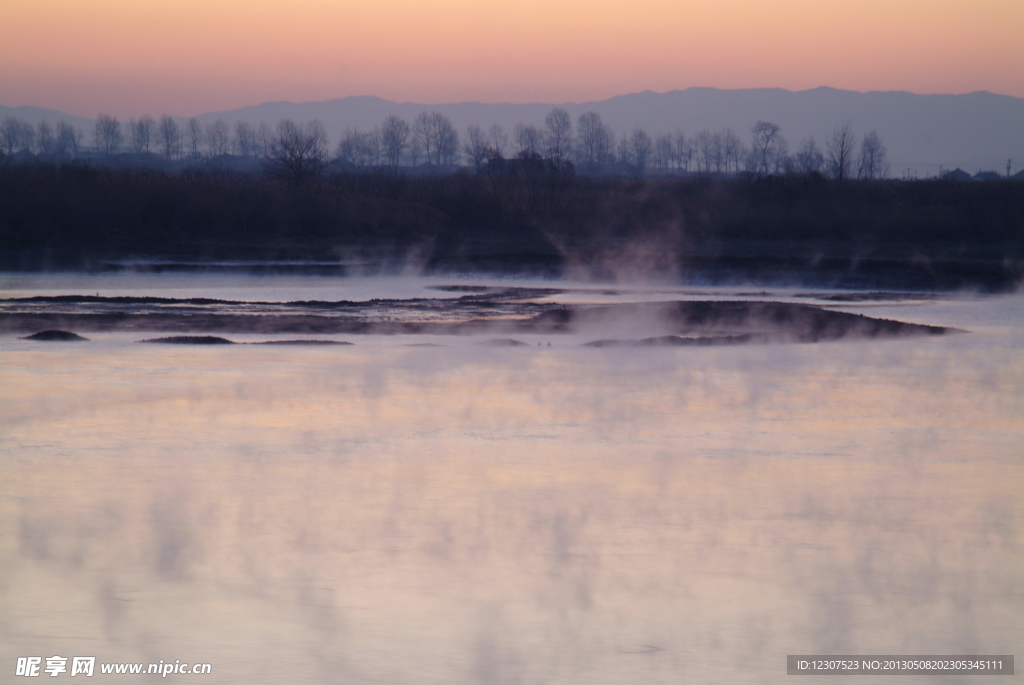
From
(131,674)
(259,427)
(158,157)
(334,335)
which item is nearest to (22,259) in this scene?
(334,335)

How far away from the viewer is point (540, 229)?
3391cm

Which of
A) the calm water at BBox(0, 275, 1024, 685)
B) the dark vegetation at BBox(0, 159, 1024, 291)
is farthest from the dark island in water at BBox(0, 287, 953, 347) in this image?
the dark vegetation at BBox(0, 159, 1024, 291)

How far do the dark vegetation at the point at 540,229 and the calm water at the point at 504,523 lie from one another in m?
14.7

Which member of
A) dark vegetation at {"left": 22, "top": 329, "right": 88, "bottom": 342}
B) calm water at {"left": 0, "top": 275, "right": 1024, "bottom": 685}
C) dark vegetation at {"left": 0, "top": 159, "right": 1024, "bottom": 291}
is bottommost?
calm water at {"left": 0, "top": 275, "right": 1024, "bottom": 685}

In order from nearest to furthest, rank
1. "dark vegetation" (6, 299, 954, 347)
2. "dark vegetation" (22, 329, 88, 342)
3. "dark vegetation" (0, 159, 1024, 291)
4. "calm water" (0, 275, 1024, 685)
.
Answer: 1. "calm water" (0, 275, 1024, 685)
2. "dark vegetation" (22, 329, 88, 342)
3. "dark vegetation" (6, 299, 954, 347)
4. "dark vegetation" (0, 159, 1024, 291)

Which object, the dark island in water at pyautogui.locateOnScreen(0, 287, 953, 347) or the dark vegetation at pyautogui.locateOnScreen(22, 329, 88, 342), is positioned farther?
the dark island in water at pyautogui.locateOnScreen(0, 287, 953, 347)

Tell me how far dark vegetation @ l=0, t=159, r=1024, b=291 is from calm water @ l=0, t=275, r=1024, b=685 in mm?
14740

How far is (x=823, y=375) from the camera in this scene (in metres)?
11.8

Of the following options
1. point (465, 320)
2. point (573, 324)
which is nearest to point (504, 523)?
point (573, 324)

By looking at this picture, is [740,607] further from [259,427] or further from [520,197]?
[520,197]

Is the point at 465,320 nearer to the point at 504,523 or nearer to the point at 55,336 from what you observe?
the point at 55,336

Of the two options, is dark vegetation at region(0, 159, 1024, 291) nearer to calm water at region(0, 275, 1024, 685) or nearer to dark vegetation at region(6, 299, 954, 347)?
dark vegetation at region(6, 299, 954, 347)

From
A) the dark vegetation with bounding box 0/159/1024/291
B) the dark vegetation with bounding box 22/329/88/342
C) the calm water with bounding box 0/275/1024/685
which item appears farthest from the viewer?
the dark vegetation with bounding box 0/159/1024/291

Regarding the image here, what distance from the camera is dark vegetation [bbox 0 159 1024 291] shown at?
26062mm
